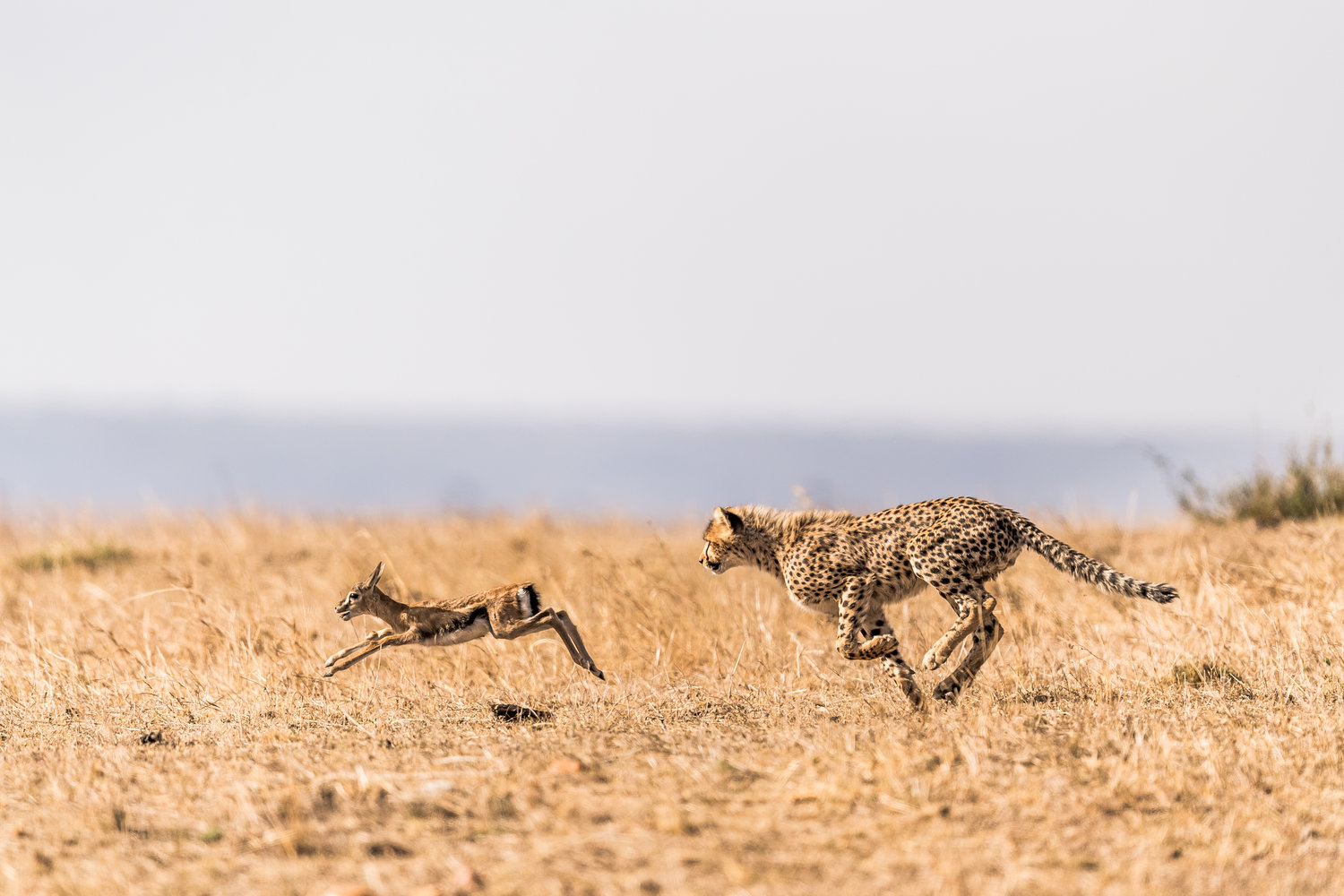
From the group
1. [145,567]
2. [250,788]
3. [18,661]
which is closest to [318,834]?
[250,788]

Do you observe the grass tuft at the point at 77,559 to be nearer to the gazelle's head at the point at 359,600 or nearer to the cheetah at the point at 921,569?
the gazelle's head at the point at 359,600

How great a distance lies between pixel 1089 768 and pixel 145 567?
10287 mm

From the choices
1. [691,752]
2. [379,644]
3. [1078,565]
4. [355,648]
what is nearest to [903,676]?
[1078,565]

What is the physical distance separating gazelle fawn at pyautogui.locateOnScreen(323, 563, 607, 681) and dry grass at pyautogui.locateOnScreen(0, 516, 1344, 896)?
342mm

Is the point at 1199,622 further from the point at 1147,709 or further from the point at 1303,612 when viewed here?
the point at 1147,709

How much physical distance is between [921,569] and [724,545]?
1312mm

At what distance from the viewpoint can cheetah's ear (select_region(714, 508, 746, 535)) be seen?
7.08 m

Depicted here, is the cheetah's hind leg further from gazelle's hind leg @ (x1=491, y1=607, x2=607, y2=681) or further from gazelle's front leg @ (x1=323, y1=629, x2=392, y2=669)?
gazelle's front leg @ (x1=323, y1=629, x2=392, y2=669)

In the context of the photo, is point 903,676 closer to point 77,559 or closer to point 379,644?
point 379,644

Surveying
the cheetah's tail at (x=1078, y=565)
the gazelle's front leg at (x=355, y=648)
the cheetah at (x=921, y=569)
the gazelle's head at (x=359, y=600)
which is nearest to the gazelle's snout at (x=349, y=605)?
the gazelle's head at (x=359, y=600)

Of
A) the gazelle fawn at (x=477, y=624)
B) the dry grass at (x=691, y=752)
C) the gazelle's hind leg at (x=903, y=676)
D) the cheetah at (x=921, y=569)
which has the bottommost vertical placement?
the dry grass at (x=691, y=752)

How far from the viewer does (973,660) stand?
253 inches

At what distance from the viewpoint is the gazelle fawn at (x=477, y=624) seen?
6.37m

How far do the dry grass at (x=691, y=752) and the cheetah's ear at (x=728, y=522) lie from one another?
0.84m
